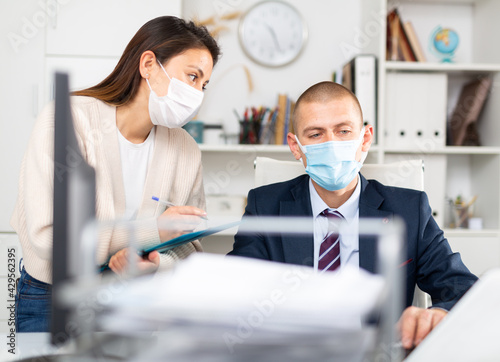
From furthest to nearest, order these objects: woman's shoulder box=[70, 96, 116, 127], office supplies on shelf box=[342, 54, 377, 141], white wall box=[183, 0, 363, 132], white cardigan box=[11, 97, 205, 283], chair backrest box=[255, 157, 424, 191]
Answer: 1. white wall box=[183, 0, 363, 132]
2. office supplies on shelf box=[342, 54, 377, 141]
3. chair backrest box=[255, 157, 424, 191]
4. woman's shoulder box=[70, 96, 116, 127]
5. white cardigan box=[11, 97, 205, 283]

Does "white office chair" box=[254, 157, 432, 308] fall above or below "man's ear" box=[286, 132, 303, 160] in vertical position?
below

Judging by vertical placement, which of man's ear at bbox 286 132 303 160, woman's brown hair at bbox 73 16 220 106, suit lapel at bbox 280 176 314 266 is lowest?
suit lapel at bbox 280 176 314 266

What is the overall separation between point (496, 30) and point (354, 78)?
0.80 metres

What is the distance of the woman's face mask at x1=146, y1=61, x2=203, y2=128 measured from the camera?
4.27 ft

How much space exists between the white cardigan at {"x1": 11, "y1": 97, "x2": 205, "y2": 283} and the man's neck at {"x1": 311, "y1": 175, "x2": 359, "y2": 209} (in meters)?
0.36

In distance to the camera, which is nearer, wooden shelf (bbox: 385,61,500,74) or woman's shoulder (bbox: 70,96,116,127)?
woman's shoulder (bbox: 70,96,116,127)

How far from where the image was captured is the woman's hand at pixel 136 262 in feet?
2.10

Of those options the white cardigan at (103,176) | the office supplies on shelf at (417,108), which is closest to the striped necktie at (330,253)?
the white cardigan at (103,176)

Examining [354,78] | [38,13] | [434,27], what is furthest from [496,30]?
[38,13]

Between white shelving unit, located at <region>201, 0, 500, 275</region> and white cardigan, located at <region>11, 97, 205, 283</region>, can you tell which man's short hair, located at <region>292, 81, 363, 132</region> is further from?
white shelving unit, located at <region>201, 0, 500, 275</region>

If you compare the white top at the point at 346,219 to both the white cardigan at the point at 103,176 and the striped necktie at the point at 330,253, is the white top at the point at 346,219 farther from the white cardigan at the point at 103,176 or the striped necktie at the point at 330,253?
the white cardigan at the point at 103,176

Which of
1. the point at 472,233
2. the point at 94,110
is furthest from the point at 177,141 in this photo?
the point at 472,233

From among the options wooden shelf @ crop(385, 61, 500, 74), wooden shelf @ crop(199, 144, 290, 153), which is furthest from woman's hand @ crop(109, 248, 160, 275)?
wooden shelf @ crop(385, 61, 500, 74)

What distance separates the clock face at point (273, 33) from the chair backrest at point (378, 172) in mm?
1207
